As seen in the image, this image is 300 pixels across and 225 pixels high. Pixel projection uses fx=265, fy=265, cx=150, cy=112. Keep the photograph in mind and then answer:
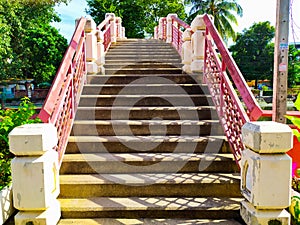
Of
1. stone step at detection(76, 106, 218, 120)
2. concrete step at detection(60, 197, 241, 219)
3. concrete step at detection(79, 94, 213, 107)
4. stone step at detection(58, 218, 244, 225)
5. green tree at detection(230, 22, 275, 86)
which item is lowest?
stone step at detection(58, 218, 244, 225)

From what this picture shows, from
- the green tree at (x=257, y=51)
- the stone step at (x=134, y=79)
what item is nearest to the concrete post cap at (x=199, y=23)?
the stone step at (x=134, y=79)

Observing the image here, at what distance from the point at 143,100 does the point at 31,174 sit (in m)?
2.38

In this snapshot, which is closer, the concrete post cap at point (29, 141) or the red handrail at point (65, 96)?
the concrete post cap at point (29, 141)

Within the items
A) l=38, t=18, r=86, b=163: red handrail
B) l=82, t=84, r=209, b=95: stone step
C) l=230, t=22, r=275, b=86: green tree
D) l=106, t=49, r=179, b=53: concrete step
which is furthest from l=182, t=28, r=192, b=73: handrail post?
l=230, t=22, r=275, b=86: green tree

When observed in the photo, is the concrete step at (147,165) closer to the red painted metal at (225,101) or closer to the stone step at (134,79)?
the red painted metal at (225,101)

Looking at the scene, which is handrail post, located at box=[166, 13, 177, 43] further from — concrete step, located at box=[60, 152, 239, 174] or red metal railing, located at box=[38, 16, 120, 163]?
concrete step, located at box=[60, 152, 239, 174]

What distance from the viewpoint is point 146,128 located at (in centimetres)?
385

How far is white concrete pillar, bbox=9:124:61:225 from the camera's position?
2342 mm

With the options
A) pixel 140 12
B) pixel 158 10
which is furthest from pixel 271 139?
pixel 158 10

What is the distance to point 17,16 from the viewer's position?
2127cm

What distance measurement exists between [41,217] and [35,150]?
0.61 metres

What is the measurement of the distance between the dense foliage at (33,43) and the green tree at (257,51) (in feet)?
73.5

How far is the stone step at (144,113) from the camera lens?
410cm

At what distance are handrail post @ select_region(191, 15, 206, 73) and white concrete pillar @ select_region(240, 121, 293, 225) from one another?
2755 millimetres
